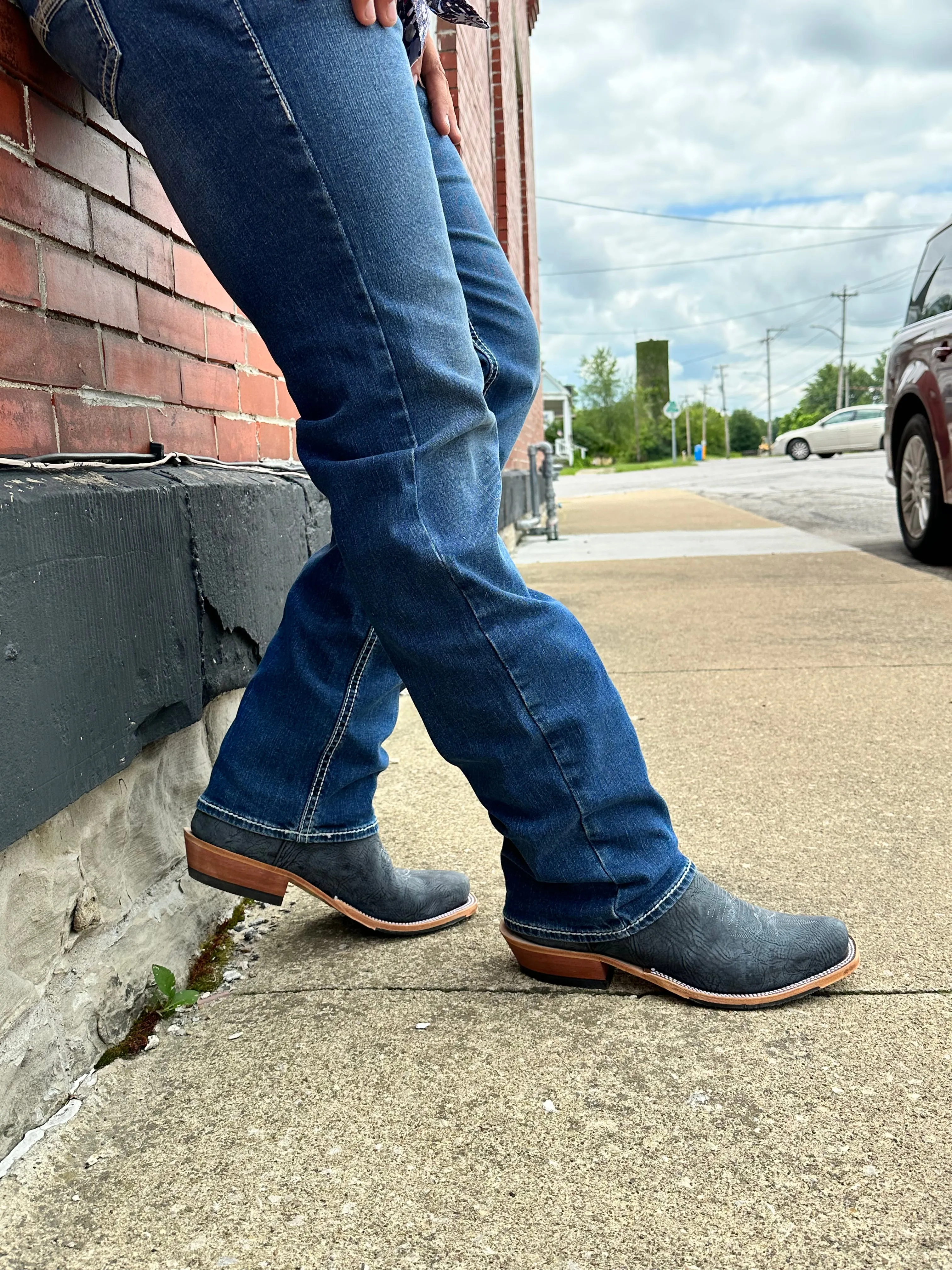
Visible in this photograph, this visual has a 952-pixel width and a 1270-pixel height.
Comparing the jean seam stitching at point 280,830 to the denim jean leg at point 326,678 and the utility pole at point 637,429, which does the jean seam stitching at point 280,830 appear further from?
the utility pole at point 637,429

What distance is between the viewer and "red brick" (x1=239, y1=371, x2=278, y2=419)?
6.95 ft

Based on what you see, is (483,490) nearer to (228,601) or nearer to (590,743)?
(590,743)

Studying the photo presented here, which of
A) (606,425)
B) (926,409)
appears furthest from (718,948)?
(606,425)

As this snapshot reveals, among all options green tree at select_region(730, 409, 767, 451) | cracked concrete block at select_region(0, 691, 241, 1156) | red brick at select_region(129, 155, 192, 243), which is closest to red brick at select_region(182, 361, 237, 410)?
red brick at select_region(129, 155, 192, 243)

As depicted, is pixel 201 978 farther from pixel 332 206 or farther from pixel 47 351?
pixel 332 206

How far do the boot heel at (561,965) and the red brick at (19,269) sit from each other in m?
1.02

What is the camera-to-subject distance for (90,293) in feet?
4.82

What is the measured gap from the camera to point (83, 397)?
4.72ft

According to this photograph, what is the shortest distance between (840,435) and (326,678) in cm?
3343

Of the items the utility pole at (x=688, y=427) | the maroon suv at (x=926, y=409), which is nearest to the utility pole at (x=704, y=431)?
the utility pole at (x=688, y=427)

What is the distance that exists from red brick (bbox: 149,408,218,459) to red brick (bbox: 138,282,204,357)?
0.11 meters

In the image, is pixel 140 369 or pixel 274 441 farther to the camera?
pixel 274 441

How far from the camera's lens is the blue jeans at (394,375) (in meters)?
1.09

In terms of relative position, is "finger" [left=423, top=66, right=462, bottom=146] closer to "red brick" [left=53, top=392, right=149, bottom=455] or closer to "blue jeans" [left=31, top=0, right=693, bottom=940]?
"blue jeans" [left=31, top=0, right=693, bottom=940]
